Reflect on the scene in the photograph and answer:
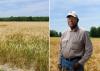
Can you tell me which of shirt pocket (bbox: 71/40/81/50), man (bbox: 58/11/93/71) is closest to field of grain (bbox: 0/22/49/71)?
man (bbox: 58/11/93/71)

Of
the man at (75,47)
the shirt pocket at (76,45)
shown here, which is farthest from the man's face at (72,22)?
the shirt pocket at (76,45)

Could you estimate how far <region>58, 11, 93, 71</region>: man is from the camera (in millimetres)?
5250

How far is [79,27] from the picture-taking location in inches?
213

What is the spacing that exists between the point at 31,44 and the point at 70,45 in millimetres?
1194

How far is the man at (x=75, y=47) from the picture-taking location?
17.2ft

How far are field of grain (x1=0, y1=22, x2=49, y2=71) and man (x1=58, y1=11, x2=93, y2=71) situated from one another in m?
0.71

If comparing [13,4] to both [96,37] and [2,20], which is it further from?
[96,37]

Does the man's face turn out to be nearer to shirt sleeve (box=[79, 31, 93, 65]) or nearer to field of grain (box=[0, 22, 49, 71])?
shirt sleeve (box=[79, 31, 93, 65])

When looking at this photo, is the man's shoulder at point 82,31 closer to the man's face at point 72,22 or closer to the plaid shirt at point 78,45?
the plaid shirt at point 78,45

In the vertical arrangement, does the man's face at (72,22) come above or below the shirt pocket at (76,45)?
above

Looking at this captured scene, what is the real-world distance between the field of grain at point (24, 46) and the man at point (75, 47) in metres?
0.71

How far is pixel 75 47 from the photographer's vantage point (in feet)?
17.4

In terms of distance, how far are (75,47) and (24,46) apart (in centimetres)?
140

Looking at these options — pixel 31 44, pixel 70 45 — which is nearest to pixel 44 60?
pixel 31 44
